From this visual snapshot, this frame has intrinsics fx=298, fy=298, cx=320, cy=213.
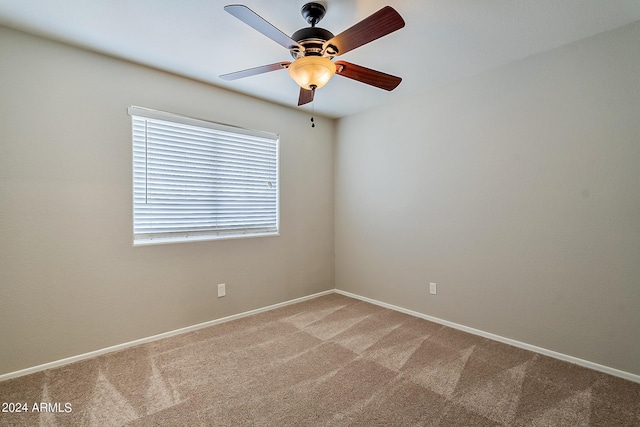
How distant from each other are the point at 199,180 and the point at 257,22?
6.14 feet

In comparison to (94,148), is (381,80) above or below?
above

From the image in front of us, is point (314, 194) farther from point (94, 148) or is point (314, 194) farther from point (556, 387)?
point (556, 387)

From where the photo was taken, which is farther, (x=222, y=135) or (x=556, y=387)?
(x=222, y=135)

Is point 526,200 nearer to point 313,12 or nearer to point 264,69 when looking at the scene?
point 313,12

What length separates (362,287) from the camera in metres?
3.92

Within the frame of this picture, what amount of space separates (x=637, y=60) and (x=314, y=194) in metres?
3.09

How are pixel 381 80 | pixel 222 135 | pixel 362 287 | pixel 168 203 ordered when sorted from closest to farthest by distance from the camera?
pixel 381 80
pixel 168 203
pixel 222 135
pixel 362 287

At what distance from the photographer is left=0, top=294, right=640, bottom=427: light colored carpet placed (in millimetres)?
1726

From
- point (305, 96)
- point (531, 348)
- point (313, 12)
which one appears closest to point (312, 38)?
point (313, 12)

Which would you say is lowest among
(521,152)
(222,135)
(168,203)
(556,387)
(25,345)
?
(556,387)

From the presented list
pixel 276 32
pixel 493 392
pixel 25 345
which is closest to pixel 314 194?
pixel 276 32

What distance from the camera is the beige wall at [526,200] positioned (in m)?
2.13

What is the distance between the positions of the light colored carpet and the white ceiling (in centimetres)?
247

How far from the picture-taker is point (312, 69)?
175 centimetres
